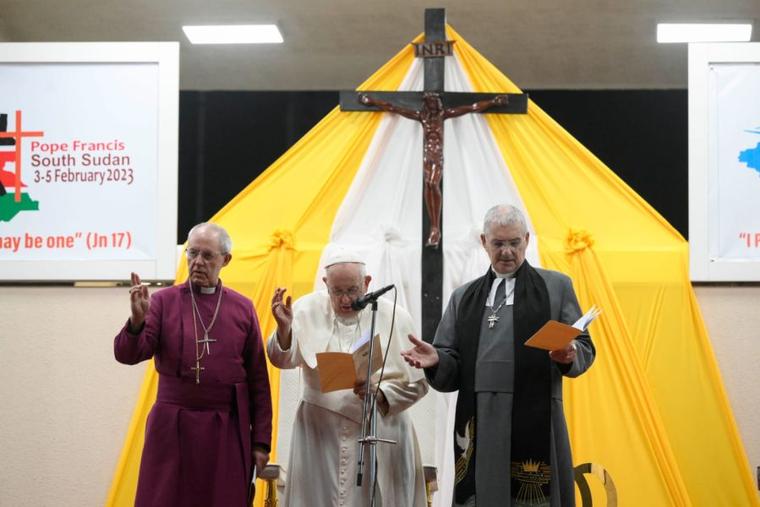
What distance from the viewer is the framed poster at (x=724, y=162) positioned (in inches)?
220

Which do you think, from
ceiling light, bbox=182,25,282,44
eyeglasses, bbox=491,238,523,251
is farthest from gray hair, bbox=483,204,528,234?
ceiling light, bbox=182,25,282,44

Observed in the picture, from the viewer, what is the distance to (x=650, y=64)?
355 inches

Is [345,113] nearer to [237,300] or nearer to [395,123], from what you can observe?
[395,123]

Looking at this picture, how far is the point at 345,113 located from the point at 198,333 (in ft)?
7.34

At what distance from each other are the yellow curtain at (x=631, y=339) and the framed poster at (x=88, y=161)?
202 cm

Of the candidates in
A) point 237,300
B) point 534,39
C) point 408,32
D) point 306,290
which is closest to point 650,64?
point 534,39

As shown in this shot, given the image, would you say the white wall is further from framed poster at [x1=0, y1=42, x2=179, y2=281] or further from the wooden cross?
the wooden cross

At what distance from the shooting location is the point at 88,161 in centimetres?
582

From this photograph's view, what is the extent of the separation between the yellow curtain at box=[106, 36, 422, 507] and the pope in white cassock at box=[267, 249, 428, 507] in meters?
1.31

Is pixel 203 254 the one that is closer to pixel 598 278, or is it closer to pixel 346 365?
pixel 346 365

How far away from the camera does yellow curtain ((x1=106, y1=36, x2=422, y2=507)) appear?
18.3 feet

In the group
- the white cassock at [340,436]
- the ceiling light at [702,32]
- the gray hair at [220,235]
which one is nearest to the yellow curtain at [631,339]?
the white cassock at [340,436]

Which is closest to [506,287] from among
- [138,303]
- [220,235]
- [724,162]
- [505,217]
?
[505,217]

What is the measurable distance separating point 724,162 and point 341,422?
285 cm
